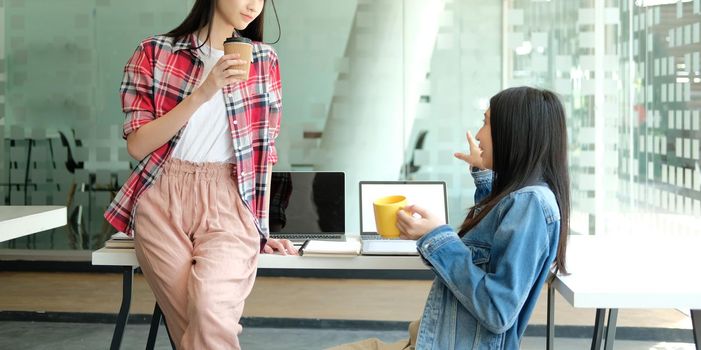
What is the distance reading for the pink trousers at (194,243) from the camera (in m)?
2.02

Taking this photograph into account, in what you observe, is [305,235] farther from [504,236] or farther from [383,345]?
[504,236]

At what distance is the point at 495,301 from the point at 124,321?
130 cm

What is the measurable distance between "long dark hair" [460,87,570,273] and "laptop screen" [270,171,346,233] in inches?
67.1

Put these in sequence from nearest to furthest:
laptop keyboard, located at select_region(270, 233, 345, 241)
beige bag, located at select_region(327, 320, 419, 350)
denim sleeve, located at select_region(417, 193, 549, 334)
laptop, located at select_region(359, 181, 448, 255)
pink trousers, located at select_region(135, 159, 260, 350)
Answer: denim sleeve, located at select_region(417, 193, 549, 334)
beige bag, located at select_region(327, 320, 419, 350)
pink trousers, located at select_region(135, 159, 260, 350)
laptop, located at select_region(359, 181, 448, 255)
laptop keyboard, located at select_region(270, 233, 345, 241)

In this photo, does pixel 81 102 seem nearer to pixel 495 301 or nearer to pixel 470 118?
pixel 470 118

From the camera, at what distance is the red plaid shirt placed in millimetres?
2160

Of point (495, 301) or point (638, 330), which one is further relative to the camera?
point (638, 330)

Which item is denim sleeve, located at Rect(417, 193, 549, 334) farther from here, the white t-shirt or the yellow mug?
the white t-shirt

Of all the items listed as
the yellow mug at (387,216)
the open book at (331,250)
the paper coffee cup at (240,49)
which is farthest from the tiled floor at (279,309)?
the yellow mug at (387,216)

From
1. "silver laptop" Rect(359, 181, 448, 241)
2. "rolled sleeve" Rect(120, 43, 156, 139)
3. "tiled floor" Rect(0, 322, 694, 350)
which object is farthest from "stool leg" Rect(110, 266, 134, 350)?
"tiled floor" Rect(0, 322, 694, 350)

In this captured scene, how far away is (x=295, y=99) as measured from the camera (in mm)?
5477

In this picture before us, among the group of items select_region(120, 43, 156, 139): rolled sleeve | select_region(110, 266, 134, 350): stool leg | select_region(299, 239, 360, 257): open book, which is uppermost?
select_region(120, 43, 156, 139): rolled sleeve

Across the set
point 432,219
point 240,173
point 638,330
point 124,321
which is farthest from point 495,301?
point 638,330

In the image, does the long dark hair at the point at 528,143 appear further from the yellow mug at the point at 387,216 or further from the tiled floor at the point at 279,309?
the tiled floor at the point at 279,309
